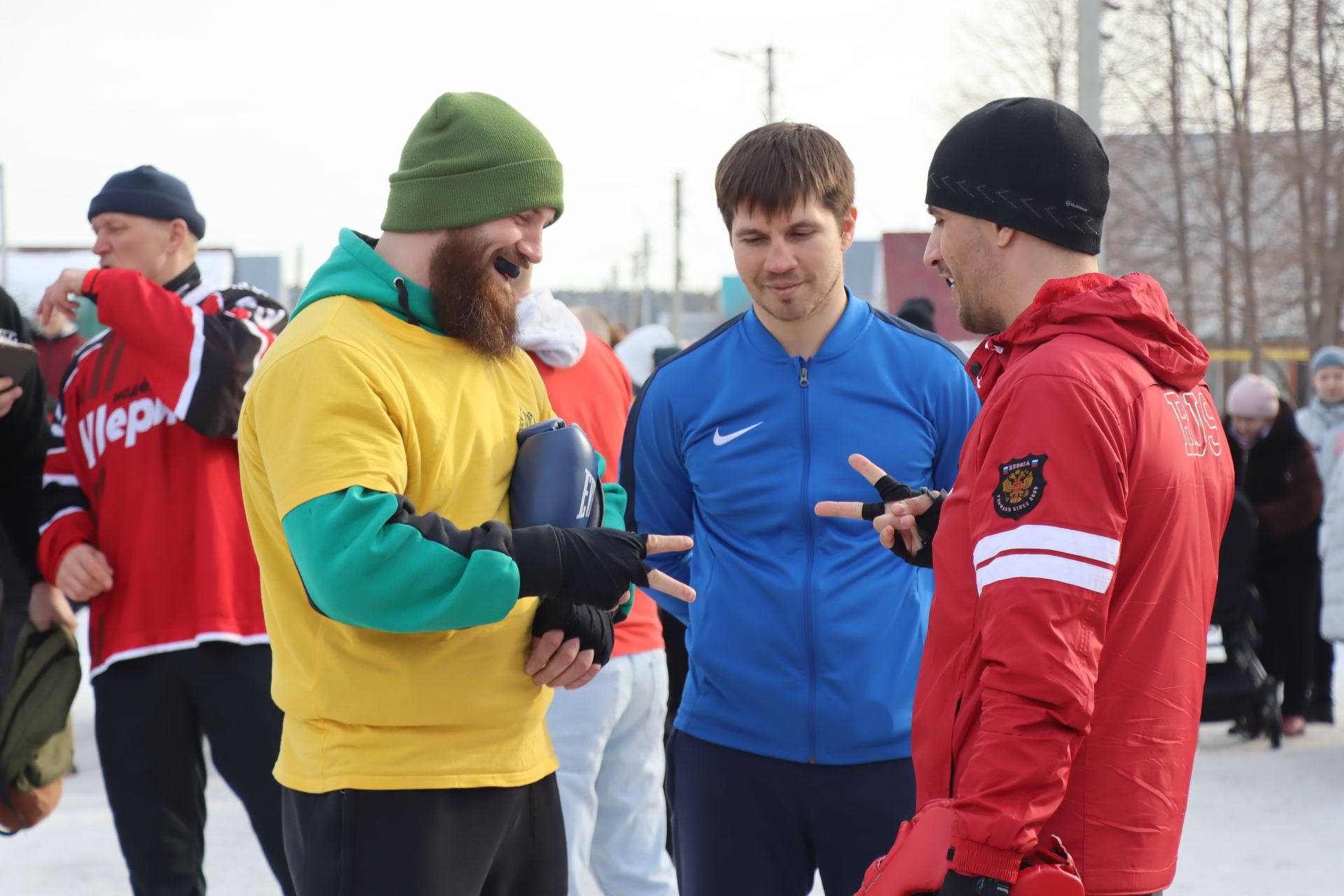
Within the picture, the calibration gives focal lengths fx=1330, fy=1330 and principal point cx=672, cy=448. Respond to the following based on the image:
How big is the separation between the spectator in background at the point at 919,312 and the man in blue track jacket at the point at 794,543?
3.69 meters

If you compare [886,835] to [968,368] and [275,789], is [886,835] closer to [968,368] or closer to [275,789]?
[968,368]

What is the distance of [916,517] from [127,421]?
2.35 m

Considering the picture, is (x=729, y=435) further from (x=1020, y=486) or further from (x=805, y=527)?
(x=1020, y=486)

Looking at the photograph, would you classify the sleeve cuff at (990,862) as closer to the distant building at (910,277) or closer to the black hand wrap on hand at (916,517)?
the black hand wrap on hand at (916,517)

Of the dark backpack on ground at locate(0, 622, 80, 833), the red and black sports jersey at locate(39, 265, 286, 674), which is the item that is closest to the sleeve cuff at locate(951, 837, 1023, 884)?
the red and black sports jersey at locate(39, 265, 286, 674)

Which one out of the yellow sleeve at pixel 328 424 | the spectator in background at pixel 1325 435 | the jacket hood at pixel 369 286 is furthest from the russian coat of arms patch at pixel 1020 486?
the spectator in background at pixel 1325 435

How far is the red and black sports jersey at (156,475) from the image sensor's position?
3.69m

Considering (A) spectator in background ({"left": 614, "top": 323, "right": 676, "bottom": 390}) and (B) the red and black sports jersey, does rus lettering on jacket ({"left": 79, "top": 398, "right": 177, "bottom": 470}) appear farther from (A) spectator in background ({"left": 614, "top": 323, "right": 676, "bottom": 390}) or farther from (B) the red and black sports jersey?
(A) spectator in background ({"left": 614, "top": 323, "right": 676, "bottom": 390})

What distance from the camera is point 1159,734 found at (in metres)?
2.02

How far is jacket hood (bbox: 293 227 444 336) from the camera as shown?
238cm

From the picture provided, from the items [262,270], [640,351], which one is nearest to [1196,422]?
[640,351]

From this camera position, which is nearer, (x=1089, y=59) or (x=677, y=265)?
(x=1089, y=59)

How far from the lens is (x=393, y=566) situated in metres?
2.10

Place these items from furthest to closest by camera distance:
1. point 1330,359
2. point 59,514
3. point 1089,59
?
1. point 1089,59
2. point 1330,359
3. point 59,514
